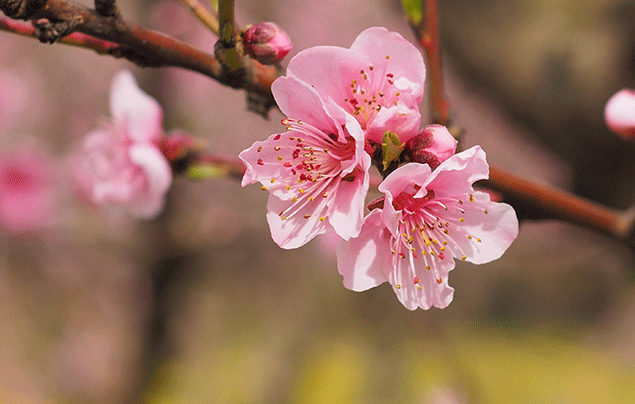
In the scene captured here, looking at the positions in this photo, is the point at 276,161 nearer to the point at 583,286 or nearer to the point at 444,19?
the point at 444,19

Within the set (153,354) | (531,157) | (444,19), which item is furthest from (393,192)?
(531,157)

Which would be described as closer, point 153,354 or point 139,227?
point 139,227

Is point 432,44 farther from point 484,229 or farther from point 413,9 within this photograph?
point 484,229

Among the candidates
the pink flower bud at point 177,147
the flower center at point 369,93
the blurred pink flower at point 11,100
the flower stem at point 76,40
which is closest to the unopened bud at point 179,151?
the pink flower bud at point 177,147

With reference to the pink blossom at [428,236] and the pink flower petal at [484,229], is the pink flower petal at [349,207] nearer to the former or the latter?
the pink blossom at [428,236]

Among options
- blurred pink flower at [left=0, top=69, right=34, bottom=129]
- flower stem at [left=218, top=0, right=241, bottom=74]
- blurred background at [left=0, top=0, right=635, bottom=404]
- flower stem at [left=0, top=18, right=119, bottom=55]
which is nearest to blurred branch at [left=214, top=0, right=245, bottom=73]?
flower stem at [left=218, top=0, right=241, bottom=74]

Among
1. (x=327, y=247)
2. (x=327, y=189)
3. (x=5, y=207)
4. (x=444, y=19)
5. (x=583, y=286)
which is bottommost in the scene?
(x=583, y=286)

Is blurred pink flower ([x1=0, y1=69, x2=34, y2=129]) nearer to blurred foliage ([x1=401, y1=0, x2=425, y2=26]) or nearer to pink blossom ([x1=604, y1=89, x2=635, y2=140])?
blurred foliage ([x1=401, y1=0, x2=425, y2=26])

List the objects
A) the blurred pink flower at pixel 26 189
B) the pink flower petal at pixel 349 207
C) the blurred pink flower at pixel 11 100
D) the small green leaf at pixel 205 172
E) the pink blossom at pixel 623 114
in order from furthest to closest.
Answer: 1. the blurred pink flower at pixel 11 100
2. the blurred pink flower at pixel 26 189
3. the small green leaf at pixel 205 172
4. the pink blossom at pixel 623 114
5. the pink flower petal at pixel 349 207
